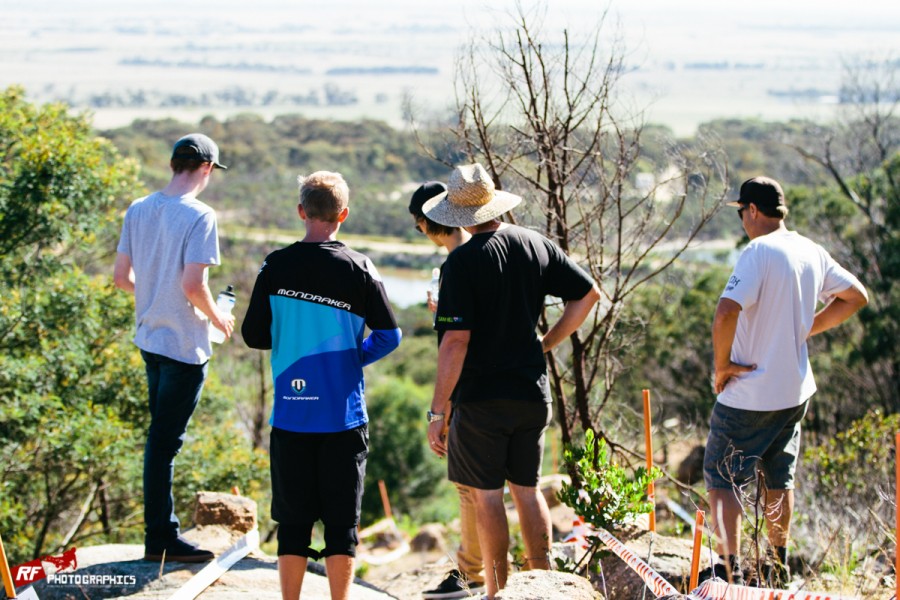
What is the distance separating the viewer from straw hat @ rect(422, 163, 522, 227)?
394 centimetres

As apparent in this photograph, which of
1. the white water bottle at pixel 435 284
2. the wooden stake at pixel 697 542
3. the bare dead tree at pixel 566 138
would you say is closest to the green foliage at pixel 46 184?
the bare dead tree at pixel 566 138

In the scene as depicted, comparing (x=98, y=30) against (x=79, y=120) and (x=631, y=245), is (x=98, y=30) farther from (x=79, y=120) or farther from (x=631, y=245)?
(x=631, y=245)

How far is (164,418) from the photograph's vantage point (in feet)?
14.4

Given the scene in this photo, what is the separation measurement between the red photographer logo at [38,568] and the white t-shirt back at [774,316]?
10.6ft

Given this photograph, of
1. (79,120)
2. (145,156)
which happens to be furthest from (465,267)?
(145,156)

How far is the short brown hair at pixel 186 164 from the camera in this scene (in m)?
4.30

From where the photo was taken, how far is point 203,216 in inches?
166

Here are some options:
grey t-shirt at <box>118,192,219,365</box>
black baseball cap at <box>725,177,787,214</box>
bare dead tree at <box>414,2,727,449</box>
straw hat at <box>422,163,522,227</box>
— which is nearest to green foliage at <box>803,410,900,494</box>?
bare dead tree at <box>414,2,727,449</box>

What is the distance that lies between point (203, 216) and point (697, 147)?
3831 millimetres

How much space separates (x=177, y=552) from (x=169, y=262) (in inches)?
58.0

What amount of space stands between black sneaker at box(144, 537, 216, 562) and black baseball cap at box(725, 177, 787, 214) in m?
3.12

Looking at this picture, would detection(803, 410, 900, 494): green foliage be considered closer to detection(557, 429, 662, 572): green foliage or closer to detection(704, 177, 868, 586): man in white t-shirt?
detection(704, 177, 868, 586): man in white t-shirt

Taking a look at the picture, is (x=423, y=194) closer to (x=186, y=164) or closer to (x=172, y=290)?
(x=186, y=164)

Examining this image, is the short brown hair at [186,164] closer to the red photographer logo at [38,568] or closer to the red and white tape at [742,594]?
the red photographer logo at [38,568]
